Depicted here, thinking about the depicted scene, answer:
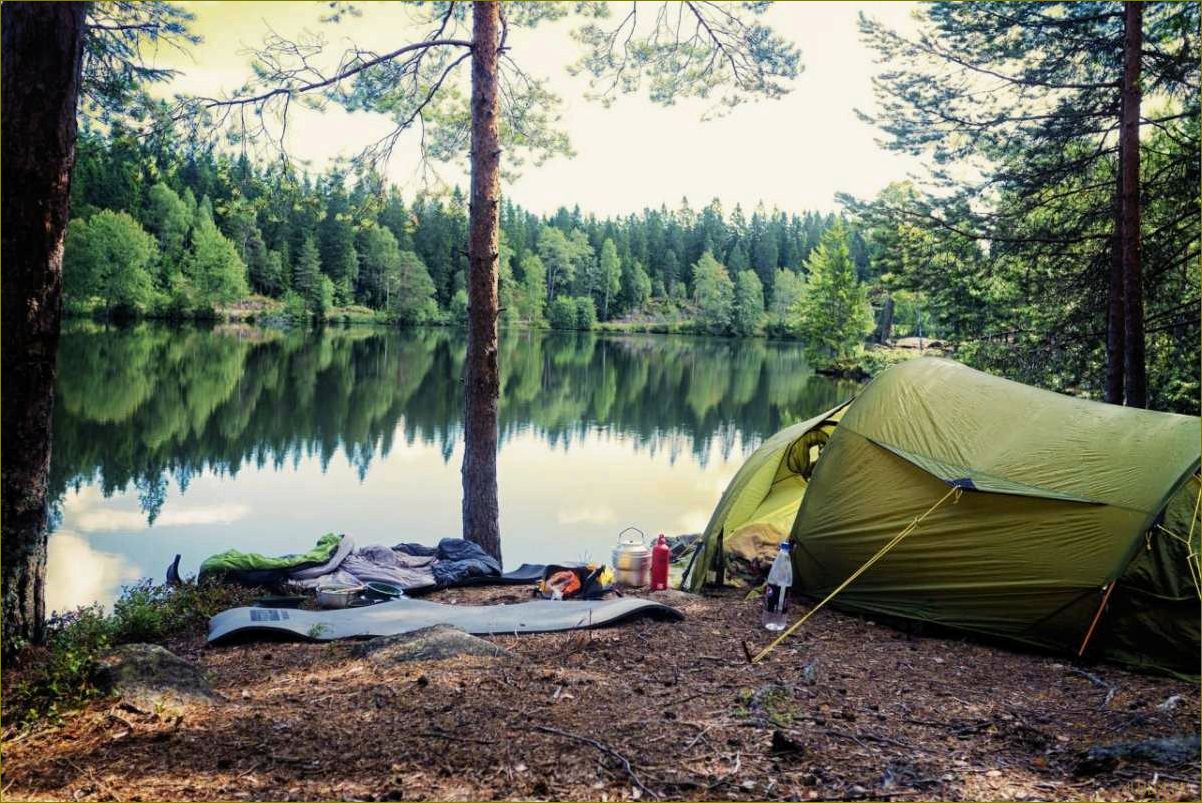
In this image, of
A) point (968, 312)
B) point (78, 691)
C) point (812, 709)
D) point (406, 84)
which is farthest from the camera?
point (968, 312)

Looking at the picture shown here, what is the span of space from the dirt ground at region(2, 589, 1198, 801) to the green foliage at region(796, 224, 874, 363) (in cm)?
4384

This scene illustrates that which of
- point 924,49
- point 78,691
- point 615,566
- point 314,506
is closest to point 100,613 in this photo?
point 78,691

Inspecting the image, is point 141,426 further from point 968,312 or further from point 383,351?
point 383,351

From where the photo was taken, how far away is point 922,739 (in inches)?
142

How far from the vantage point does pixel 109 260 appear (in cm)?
5009

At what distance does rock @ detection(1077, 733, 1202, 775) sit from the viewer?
10.5 ft

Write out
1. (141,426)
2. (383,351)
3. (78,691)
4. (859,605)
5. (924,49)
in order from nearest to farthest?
1. (78,691)
2. (859,605)
3. (924,49)
4. (141,426)
5. (383,351)

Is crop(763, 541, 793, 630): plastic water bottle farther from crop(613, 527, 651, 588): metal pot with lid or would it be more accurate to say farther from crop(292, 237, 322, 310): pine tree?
crop(292, 237, 322, 310): pine tree

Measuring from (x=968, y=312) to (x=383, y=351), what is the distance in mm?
37418

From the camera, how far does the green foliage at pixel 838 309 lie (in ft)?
154

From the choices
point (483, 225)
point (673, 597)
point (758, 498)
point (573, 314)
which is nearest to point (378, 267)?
point (573, 314)

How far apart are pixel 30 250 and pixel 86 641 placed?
209 cm

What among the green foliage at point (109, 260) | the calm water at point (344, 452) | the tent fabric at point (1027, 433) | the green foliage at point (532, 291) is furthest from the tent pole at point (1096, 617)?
the green foliage at point (532, 291)

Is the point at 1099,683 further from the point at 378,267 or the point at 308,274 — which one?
the point at 378,267
